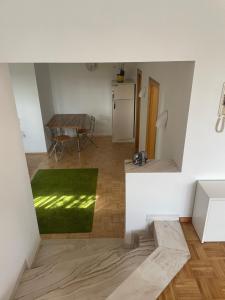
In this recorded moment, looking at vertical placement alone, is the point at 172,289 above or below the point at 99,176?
above

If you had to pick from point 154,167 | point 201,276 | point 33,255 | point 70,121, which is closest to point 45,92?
point 70,121

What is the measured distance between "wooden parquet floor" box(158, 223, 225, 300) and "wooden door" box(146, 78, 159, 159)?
193cm

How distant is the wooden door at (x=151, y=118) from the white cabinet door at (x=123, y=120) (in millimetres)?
2164

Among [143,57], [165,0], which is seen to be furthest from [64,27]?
[165,0]

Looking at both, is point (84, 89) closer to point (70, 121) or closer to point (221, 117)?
point (70, 121)

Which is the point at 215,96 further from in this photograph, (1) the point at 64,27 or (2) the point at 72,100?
(2) the point at 72,100

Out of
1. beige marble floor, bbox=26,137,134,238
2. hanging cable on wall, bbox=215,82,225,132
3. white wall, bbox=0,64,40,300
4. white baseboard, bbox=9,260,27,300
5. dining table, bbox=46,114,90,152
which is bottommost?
beige marble floor, bbox=26,137,134,238

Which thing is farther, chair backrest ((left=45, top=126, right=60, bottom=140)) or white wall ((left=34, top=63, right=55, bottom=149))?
chair backrest ((left=45, top=126, right=60, bottom=140))

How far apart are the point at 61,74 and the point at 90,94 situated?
0.99 m

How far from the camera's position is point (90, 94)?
21.9ft

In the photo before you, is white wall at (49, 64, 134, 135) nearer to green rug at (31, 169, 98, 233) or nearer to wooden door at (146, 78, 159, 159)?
green rug at (31, 169, 98, 233)

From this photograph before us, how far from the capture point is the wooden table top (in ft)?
18.5

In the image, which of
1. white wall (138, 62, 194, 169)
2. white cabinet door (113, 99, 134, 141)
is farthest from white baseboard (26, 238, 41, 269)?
white cabinet door (113, 99, 134, 141)

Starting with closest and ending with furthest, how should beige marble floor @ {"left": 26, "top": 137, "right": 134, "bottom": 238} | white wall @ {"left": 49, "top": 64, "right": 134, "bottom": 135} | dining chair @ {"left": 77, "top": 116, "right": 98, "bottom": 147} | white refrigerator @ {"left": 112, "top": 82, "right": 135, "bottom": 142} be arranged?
beige marble floor @ {"left": 26, "top": 137, "right": 134, "bottom": 238}
white refrigerator @ {"left": 112, "top": 82, "right": 135, "bottom": 142}
dining chair @ {"left": 77, "top": 116, "right": 98, "bottom": 147}
white wall @ {"left": 49, "top": 64, "right": 134, "bottom": 135}
